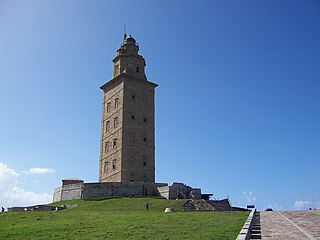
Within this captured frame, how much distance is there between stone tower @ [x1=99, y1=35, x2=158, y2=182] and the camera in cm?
5547

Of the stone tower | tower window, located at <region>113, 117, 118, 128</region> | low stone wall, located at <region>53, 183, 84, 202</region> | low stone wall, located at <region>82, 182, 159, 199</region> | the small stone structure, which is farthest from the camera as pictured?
tower window, located at <region>113, 117, 118, 128</region>

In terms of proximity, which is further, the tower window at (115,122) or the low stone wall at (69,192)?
the tower window at (115,122)

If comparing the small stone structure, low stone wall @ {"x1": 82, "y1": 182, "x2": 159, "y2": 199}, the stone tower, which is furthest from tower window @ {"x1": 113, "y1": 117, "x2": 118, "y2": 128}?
low stone wall @ {"x1": 82, "y1": 182, "x2": 159, "y2": 199}

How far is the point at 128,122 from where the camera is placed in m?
57.2

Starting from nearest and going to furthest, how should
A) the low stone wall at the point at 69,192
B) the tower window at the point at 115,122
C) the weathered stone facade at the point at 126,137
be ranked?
the weathered stone facade at the point at 126,137 < the low stone wall at the point at 69,192 < the tower window at the point at 115,122

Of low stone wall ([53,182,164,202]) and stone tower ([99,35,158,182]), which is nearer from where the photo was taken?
low stone wall ([53,182,164,202])

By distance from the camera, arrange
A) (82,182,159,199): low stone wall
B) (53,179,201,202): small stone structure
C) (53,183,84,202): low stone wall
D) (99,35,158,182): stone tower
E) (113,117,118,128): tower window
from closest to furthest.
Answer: (53,179,201,202): small stone structure, (82,182,159,199): low stone wall, (53,183,84,202): low stone wall, (99,35,158,182): stone tower, (113,117,118,128): tower window

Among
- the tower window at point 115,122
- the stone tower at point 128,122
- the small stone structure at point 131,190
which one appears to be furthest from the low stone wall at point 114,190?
the tower window at point 115,122

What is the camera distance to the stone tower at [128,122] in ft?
182

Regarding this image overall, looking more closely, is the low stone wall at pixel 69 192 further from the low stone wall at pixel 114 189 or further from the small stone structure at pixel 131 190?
the low stone wall at pixel 114 189

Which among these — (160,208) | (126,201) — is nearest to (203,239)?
(160,208)

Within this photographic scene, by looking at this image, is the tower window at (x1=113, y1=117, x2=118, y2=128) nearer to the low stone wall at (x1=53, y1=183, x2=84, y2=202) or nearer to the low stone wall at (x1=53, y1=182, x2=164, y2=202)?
the low stone wall at (x1=53, y1=182, x2=164, y2=202)

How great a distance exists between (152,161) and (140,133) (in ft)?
16.1

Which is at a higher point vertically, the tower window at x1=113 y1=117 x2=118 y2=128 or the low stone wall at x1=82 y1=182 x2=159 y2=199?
the tower window at x1=113 y1=117 x2=118 y2=128
